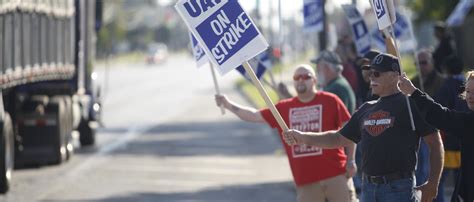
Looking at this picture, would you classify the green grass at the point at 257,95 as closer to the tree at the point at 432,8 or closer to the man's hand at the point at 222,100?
the tree at the point at 432,8

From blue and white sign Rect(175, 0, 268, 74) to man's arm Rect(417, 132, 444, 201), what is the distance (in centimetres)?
124

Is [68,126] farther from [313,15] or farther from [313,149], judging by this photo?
[313,149]

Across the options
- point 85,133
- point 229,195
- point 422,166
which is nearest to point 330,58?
point 422,166

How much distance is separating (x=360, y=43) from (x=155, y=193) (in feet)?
10.6

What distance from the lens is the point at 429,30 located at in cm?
5238

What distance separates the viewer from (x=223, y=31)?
8727 millimetres

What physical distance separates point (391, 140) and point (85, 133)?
1628cm

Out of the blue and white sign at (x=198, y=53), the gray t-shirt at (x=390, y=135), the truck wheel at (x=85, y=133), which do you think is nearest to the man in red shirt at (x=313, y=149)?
the blue and white sign at (x=198, y=53)

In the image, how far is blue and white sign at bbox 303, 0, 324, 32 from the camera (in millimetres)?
18750

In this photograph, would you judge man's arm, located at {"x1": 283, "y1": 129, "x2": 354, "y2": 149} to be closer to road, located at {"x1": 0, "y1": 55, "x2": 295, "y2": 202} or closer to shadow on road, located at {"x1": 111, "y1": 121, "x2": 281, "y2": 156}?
road, located at {"x1": 0, "y1": 55, "x2": 295, "y2": 202}

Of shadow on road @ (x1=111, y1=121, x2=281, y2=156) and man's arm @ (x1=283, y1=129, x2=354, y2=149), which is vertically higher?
man's arm @ (x1=283, y1=129, x2=354, y2=149)

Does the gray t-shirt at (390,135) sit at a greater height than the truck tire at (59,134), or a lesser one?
greater

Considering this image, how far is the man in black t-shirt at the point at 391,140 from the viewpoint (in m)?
8.25

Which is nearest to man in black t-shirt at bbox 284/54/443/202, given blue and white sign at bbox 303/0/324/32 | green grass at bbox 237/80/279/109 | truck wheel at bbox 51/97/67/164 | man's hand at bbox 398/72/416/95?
man's hand at bbox 398/72/416/95
